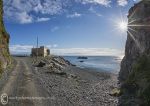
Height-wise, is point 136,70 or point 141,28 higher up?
point 141,28

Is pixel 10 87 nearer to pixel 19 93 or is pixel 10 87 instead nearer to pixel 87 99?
pixel 19 93

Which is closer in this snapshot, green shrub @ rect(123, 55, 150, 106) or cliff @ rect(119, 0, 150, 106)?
green shrub @ rect(123, 55, 150, 106)

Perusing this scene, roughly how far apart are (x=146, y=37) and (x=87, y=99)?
15.4 meters

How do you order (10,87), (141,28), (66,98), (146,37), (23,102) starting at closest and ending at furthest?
(23,102) → (66,98) → (10,87) → (146,37) → (141,28)

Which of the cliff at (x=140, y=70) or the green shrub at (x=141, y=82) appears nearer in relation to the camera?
the green shrub at (x=141, y=82)

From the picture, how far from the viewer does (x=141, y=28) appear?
42469mm

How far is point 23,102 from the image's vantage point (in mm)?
24953

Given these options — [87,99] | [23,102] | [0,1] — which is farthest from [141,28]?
[0,1]

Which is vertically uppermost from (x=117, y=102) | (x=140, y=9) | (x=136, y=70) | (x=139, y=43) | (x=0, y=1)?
(x=0, y=1)

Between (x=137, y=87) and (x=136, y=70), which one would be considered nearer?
(x=137, y=87)

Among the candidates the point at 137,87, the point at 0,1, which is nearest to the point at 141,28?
the point at 137,87

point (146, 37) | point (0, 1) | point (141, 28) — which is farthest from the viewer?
point (0, 1)

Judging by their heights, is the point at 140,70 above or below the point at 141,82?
above

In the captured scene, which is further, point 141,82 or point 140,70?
point 140,70
